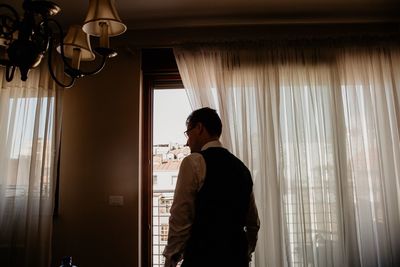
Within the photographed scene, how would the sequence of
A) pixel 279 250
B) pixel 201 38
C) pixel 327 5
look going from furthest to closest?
1. pixel 201 38
2. pixel 327 5
3. pixel 279 250

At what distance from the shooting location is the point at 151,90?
292cm

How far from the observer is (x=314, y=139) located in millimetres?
2584

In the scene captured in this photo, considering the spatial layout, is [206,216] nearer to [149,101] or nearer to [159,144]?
[159,144]

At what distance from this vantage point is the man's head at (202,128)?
1555mm

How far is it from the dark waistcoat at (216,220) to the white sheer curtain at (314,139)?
1152 mm

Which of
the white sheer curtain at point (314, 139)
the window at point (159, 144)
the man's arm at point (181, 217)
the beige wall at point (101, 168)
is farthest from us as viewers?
the window at point (159, 144)

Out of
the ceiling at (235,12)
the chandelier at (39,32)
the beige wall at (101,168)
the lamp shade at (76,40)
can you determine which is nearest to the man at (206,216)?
the chandelier at (39,32)

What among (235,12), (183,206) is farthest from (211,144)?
(235,12)

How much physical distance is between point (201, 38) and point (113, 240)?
1967 mm

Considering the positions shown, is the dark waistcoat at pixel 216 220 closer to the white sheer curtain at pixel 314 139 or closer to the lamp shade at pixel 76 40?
the lamp shade at pixel 76 40

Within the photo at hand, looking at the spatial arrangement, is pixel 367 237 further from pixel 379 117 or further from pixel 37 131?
pixel 37 131

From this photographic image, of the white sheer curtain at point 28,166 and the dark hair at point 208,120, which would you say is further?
the white sheer curtain at point 28,166

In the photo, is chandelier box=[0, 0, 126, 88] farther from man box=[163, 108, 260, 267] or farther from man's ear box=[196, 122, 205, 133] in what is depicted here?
man box=[163, 108, 260, 267]

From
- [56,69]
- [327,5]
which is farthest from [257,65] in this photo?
[56,69]
